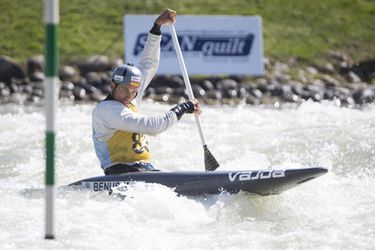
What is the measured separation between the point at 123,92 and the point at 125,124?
32 cm

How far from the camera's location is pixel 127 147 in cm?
802

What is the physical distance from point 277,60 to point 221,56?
2.35 m

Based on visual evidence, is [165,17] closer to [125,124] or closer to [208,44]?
[125,124]

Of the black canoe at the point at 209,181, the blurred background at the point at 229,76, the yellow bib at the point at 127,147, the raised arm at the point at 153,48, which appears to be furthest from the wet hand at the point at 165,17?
the blurred background at the point at 229,76

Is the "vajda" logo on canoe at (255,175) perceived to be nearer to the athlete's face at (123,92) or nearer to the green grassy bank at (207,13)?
the athlete's face at (123,92)

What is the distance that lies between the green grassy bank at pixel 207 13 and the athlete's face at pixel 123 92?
10967 millimetres

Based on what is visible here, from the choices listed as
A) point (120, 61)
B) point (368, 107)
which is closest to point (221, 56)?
point (120, 61)

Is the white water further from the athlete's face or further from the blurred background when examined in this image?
the blurred background

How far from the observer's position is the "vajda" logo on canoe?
7.67 meters

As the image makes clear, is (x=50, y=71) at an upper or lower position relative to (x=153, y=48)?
upper

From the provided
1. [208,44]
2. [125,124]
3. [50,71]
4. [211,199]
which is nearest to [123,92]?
[125,124]

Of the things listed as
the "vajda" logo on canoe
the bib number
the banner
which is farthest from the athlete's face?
the banner

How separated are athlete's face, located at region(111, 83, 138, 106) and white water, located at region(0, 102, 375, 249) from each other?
874mm

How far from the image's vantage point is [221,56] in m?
18.1
